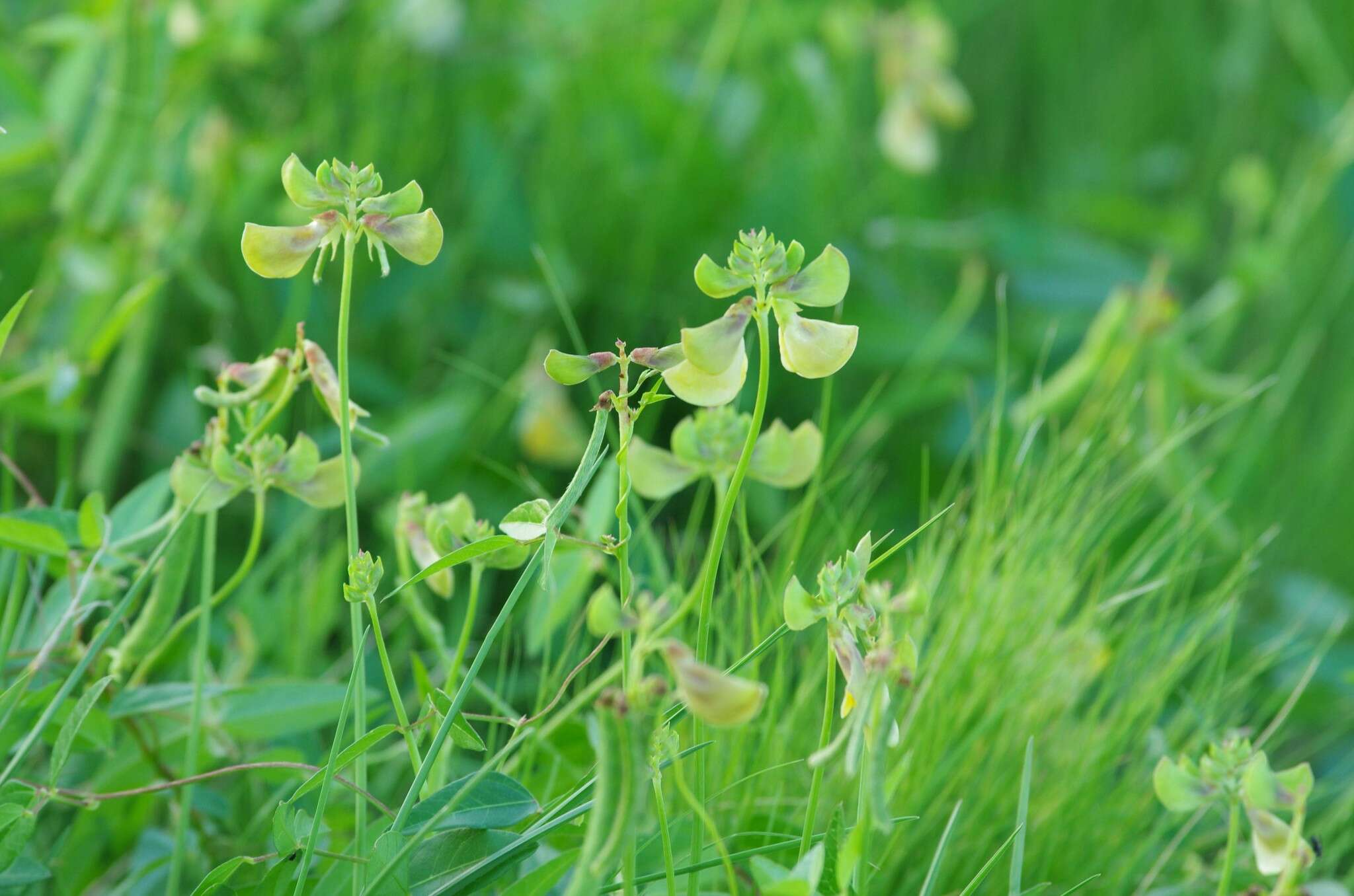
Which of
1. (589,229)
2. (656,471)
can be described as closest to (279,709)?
(656,471)

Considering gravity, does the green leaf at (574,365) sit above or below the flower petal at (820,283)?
below

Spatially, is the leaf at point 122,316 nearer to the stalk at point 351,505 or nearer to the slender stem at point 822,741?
the stalk at point 351,505

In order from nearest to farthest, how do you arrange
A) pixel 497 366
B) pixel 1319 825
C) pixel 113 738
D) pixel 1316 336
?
1. pixel 113 738
2. pixel 1319 825
3. pixel 497 366
4. pixel 1316 336

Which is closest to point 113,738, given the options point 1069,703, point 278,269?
point 278,269

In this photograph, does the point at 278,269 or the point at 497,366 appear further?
the point at 497,366

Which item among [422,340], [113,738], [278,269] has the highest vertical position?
[278,269]

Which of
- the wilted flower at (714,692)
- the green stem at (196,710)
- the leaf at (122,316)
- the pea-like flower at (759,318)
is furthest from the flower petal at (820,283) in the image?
the leaf at (122,316)

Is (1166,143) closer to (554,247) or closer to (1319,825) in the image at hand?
(554,247)
